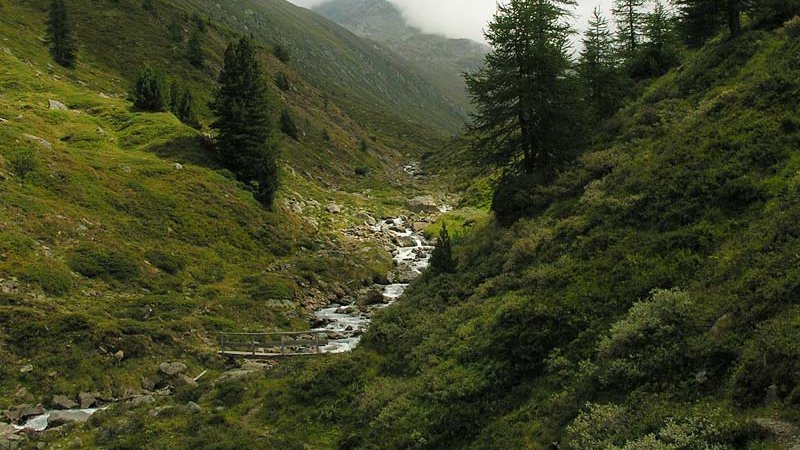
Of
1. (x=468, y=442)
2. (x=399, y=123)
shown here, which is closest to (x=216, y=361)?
(x=468, y=442)

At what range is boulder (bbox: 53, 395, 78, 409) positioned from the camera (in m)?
21.9

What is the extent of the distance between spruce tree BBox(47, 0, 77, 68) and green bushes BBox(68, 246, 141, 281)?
50804mm

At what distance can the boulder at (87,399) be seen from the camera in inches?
878

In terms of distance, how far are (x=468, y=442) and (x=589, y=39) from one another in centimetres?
3881

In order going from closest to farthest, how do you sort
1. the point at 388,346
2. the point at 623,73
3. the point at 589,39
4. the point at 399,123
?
the point at 388,346
the point at 623,73
the point at 589,39
the point at 399,123

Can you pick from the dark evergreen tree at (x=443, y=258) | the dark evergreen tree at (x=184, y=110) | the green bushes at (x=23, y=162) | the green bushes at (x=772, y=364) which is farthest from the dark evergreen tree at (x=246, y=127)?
the green bushes at (x=772, y=364)

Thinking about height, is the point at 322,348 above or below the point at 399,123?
below

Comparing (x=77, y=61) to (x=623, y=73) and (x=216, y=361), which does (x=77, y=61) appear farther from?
(x=623, y=73)

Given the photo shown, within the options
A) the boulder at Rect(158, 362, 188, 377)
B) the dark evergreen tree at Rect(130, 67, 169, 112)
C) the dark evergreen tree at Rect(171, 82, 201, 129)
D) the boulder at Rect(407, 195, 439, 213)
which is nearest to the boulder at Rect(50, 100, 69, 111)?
the dark evergreen tree at Rect(130, 67, 169, 112)

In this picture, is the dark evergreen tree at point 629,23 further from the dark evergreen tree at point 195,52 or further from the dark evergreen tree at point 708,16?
the dark evergreen tree at point 195,52

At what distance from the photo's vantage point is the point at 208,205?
143ft

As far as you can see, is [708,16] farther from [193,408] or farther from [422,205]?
[422,205]

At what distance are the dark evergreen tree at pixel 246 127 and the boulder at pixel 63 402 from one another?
95.1 ft

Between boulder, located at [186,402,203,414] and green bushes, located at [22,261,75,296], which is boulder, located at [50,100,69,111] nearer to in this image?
green bushes, located at [22,261,75,296]
